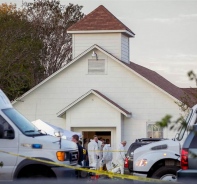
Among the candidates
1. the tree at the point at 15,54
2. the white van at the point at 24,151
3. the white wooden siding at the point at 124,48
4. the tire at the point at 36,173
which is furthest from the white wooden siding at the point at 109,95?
the tire at the point at 36,173

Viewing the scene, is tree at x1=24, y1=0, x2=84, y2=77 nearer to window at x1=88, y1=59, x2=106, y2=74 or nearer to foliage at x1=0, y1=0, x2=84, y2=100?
foliage at x1=0, y1=0, x2=84, y2=100

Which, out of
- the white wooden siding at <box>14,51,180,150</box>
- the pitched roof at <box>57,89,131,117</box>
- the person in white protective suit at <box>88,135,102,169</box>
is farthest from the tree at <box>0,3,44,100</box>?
the person in white protective suit at <box>88,135,102,169</box>

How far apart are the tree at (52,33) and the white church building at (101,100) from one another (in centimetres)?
2301

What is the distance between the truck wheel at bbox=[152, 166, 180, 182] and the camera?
766 inches

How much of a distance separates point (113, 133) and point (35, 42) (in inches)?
448

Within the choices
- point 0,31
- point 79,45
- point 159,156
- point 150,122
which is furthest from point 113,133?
point 159,156

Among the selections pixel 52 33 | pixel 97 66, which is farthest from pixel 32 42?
pixel 52 33

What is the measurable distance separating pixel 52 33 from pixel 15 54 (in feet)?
57.4

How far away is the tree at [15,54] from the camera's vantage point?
5266 centimetres

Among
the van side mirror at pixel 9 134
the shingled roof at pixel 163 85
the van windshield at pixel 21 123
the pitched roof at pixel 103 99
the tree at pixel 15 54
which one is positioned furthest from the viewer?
the tree at pixel 15 54

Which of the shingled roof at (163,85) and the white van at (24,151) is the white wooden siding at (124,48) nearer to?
the shingled roof at (163,85)

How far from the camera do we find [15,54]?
54156mm

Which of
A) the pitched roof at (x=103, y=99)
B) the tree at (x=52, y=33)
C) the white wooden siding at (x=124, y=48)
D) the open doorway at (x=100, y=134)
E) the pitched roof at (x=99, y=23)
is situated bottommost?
the open doorway at (x=100, y=134)

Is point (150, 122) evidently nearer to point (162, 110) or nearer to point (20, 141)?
point (162, 110)
